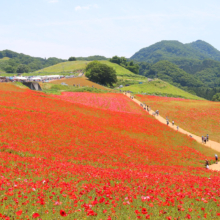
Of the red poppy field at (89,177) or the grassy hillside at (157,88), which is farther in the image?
the grassy hillside at (157,88)

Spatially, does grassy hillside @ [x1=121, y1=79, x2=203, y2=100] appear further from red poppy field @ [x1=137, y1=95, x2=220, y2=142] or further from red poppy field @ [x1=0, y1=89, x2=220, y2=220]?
red poppy field @ [x1=0, y1=89, x2=220, y2=220]

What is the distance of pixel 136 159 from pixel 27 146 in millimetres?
11072

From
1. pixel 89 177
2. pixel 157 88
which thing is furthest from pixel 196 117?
pixel 157 88

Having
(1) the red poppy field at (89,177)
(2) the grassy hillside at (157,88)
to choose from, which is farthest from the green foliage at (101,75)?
(1) the red poppy field at (89,177)

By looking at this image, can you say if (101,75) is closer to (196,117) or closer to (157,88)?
(157,88)

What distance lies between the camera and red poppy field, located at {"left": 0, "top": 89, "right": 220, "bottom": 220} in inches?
345

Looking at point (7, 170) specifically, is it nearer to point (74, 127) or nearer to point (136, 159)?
point (136, 159)

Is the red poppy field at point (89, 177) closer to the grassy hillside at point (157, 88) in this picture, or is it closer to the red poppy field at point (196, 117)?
the red poppy field at point (196, 117)

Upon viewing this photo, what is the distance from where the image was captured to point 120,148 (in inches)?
1008

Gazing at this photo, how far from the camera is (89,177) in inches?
532

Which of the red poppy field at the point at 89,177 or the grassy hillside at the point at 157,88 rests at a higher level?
the grassy hillside at the point at 157,88

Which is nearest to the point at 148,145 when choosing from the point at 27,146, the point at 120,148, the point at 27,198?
the point at 120,148

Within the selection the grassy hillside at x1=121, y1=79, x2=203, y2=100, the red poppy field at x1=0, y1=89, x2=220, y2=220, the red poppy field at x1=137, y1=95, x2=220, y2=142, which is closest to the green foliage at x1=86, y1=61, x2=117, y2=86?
the grassy hillside at x1=121, y1=79, x2=203, y2=100

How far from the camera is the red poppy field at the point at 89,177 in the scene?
28.8 feet
